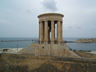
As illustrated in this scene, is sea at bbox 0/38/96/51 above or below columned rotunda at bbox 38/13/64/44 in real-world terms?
below

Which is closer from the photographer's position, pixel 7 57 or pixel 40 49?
pixel 7 57

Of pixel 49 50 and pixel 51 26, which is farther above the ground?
pixel 51 26

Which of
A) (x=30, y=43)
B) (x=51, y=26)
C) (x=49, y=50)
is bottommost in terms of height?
(x=49, y=50)

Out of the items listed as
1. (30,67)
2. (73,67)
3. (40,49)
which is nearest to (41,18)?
(40,49)

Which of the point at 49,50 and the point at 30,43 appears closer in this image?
the point at 49,50

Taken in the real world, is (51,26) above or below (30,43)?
above

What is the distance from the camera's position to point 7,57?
20.4 ft

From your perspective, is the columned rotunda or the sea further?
the columned rotunda

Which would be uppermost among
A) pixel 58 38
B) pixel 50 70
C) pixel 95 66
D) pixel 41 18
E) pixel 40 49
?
pixel 41 18

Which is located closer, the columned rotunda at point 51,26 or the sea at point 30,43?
the sea at point 30,43

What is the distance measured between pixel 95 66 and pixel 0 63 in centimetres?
706

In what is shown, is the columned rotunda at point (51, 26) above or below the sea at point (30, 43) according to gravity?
above

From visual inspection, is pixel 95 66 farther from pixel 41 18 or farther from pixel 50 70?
pixel 41 18

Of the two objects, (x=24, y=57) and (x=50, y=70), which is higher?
(x=24, y=57)
